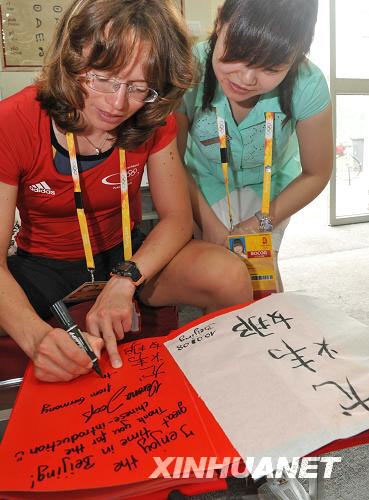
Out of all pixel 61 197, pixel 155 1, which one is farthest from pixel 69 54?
pixel 61 197

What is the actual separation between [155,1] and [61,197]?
424 millimetres

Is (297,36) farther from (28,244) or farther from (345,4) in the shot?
(345,4)

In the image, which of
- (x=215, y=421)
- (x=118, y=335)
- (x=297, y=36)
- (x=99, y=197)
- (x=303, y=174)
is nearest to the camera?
(x=215, y=421)

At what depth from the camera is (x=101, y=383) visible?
651mm

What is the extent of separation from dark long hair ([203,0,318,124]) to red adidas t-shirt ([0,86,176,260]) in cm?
23

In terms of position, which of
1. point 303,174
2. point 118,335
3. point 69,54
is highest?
point 69,54

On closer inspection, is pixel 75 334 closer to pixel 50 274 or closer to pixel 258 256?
pixel 50 274

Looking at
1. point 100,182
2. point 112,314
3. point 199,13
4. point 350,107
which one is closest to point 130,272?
point 112,314

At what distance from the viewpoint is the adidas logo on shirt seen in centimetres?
95

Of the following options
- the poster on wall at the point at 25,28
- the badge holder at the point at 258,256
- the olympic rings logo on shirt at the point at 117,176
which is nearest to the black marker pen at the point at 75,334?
the olympic rings logo on shirt at the point at 117,176

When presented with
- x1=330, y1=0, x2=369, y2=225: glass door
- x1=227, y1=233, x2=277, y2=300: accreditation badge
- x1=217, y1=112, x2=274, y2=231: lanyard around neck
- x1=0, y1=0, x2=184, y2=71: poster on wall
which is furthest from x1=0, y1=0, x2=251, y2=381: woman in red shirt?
x1=330, y1=0, x2=369, y2=225: glass door

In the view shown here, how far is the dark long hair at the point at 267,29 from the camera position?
897mm

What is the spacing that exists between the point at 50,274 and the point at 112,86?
45 centimetres

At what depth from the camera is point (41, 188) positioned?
3.14 feet
